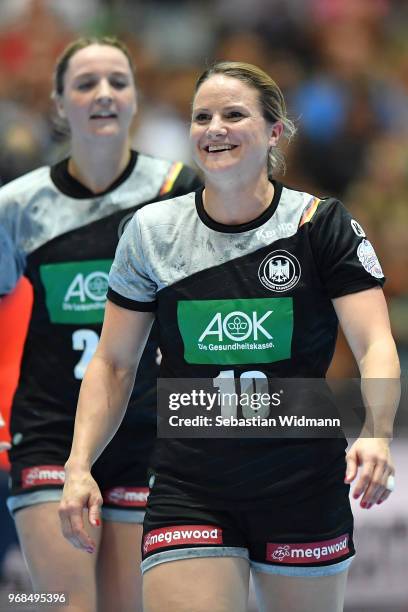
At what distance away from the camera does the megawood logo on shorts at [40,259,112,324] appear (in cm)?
402

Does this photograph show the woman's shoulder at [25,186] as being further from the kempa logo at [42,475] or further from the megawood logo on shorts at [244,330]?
the megawood logo on shorts at [244,330]

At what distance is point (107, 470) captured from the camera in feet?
13.0

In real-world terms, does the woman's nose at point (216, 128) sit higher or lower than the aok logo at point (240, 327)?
higher

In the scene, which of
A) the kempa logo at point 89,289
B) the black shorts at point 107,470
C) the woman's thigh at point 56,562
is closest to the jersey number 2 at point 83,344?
the kempa logo at point 89,289

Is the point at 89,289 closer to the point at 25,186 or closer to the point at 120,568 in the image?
the point at 25,186

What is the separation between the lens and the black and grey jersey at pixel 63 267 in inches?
158

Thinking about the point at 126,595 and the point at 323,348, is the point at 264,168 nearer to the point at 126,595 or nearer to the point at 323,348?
the point at 323,348

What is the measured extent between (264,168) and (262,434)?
0.78m

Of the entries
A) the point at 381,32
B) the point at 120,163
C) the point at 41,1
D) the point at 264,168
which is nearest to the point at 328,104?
the point at 381,32

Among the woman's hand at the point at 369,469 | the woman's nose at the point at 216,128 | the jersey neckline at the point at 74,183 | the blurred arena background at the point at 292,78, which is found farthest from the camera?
the blurred arena background at the point at 292,78

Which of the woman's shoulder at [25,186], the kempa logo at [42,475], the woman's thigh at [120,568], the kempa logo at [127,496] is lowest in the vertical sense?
the woman's thigh at [120,568]

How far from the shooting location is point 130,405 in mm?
3975

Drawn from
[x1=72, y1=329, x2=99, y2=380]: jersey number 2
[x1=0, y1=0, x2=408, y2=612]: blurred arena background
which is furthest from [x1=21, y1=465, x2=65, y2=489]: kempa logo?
[x1=0, y1=0, x2=408, y2=612]: blurred arena background

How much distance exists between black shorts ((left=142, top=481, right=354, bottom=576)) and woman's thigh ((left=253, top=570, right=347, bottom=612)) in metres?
0.02
